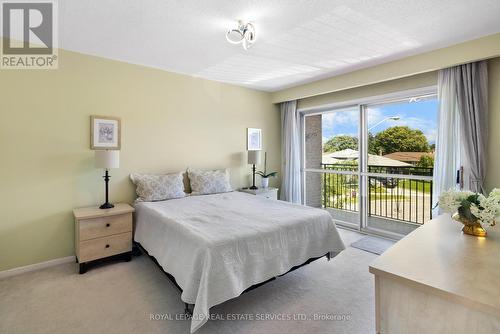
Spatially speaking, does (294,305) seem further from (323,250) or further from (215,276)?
(215,276)

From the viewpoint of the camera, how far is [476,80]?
9.19 feet

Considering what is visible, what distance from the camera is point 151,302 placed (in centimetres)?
219

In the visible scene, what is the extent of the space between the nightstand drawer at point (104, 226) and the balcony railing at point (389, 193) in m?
3.55

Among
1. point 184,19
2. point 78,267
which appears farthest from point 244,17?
point 78,267

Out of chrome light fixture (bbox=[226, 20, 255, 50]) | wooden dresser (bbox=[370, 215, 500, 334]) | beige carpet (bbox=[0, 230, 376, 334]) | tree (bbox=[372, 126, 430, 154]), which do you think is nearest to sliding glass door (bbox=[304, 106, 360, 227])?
tree (bbox=[372, 126, 430, 154])

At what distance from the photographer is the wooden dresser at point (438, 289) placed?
90 cm

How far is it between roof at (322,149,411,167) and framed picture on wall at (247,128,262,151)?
1.32 meters

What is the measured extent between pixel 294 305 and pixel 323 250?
0.67 m

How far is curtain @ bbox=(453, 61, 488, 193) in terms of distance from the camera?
9.08 ft

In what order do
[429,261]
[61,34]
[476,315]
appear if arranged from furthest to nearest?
[61,34] → [429,261] → [476,315]

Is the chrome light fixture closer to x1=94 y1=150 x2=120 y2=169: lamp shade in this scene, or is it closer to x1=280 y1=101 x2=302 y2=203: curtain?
x1=94 y1=150 x2=120 y2=169: lamp shade

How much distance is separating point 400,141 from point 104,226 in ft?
13.9

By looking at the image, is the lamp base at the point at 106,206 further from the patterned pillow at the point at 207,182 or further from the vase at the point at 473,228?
the vase at the point at 473,228

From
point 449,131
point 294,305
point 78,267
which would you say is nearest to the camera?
point 294,305
